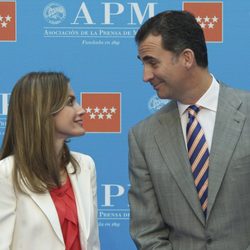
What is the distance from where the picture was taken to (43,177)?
238 centimetres

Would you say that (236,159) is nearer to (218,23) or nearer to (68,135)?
(68,135)

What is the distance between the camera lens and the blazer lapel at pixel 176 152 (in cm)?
219

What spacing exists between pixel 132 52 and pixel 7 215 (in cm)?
128

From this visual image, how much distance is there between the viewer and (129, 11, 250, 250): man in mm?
2154

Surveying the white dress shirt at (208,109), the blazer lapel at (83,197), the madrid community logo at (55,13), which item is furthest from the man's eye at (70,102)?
the madrid community logo at (55,13)

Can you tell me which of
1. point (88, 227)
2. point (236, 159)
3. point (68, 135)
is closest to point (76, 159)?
point (68, 135)

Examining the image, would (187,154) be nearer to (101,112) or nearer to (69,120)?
(69,120)

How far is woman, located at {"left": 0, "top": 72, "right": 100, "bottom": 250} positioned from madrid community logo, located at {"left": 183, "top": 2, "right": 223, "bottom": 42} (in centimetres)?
99

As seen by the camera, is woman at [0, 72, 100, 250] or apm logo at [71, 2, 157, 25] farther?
apm logo at [71, 2, 157, 25]

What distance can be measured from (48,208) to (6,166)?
224 mm

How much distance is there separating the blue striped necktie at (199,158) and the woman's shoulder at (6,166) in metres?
0.67

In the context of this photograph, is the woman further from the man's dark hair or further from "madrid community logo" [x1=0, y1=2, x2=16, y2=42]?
"madrid community logo" [x1=0, y1=2, x2=16, y2=42]

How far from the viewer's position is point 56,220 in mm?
2299

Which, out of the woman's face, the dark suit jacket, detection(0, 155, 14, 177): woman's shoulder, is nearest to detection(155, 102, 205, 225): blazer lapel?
the dark suit jacket
